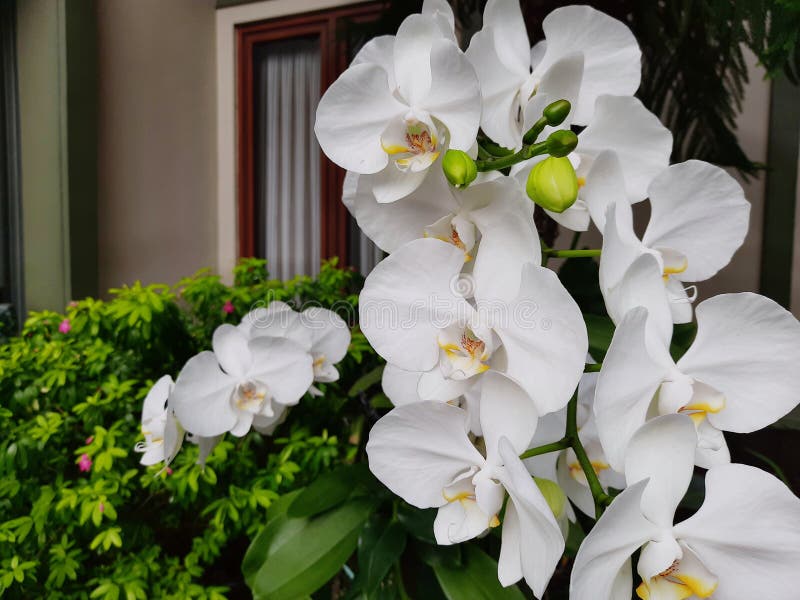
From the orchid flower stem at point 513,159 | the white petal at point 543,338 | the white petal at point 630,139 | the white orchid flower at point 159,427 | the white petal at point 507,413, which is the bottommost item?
the white orchid flower at point 159,427

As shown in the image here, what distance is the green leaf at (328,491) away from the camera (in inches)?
17.3

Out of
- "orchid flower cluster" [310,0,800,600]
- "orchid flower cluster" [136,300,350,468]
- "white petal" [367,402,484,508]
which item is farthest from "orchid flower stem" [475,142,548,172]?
"orchid flower cluster" [136,300,350,468]

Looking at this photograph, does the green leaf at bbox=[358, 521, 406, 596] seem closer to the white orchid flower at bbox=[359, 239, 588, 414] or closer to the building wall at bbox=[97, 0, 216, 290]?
the white orchid flower at bbox=[359, 239, 588, 414]

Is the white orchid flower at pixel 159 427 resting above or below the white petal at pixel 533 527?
below

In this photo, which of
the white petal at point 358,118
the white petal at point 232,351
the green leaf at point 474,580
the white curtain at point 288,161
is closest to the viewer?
the white petal at point 358,118

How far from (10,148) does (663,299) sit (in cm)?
168

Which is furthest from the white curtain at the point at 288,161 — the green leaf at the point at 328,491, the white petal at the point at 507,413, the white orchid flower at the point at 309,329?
the white petal at the point at 507,413

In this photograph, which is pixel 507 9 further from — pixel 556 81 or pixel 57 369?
pixel 57 369

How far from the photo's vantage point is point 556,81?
29 centimetres

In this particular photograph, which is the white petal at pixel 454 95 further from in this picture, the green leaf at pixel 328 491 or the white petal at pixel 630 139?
the green leaf at pixel 328 491

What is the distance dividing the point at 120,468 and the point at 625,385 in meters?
0.64

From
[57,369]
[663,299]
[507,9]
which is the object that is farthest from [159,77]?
[663,299]

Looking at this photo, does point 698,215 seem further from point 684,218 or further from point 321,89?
point 321,89

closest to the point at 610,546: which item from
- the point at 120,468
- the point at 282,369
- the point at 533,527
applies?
the point at 533,527
